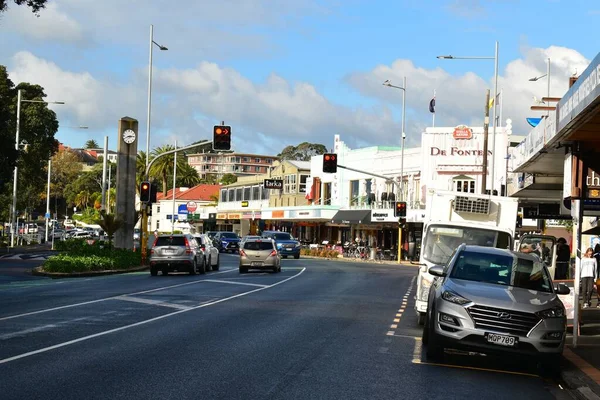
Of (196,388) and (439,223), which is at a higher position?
(439,223)

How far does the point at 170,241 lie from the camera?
37000mm

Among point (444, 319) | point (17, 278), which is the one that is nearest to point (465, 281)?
point (444, 319)

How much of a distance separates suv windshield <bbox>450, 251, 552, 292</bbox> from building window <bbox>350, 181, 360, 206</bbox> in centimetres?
6319

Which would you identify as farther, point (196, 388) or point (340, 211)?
point (340, 211)

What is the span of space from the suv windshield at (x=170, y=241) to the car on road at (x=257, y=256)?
3.93 metres

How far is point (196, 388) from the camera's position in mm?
9891

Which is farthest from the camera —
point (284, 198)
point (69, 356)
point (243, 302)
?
point (284, 198)

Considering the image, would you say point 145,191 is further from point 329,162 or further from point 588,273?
point 588,273

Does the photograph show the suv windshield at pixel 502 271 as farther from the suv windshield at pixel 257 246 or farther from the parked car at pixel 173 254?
the suv windshield at pixel 257 246

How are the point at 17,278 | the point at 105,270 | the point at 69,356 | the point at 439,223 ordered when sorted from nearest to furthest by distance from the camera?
the point at 69,356
the point at 439,223
the point at 17,278
the point at 105,270

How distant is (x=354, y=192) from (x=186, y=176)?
5829 centimetres

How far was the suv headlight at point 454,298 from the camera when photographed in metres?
12.9

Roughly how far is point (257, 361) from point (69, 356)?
2.54m

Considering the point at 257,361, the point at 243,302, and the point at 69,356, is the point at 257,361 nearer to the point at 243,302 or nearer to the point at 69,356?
the point at 69,356
